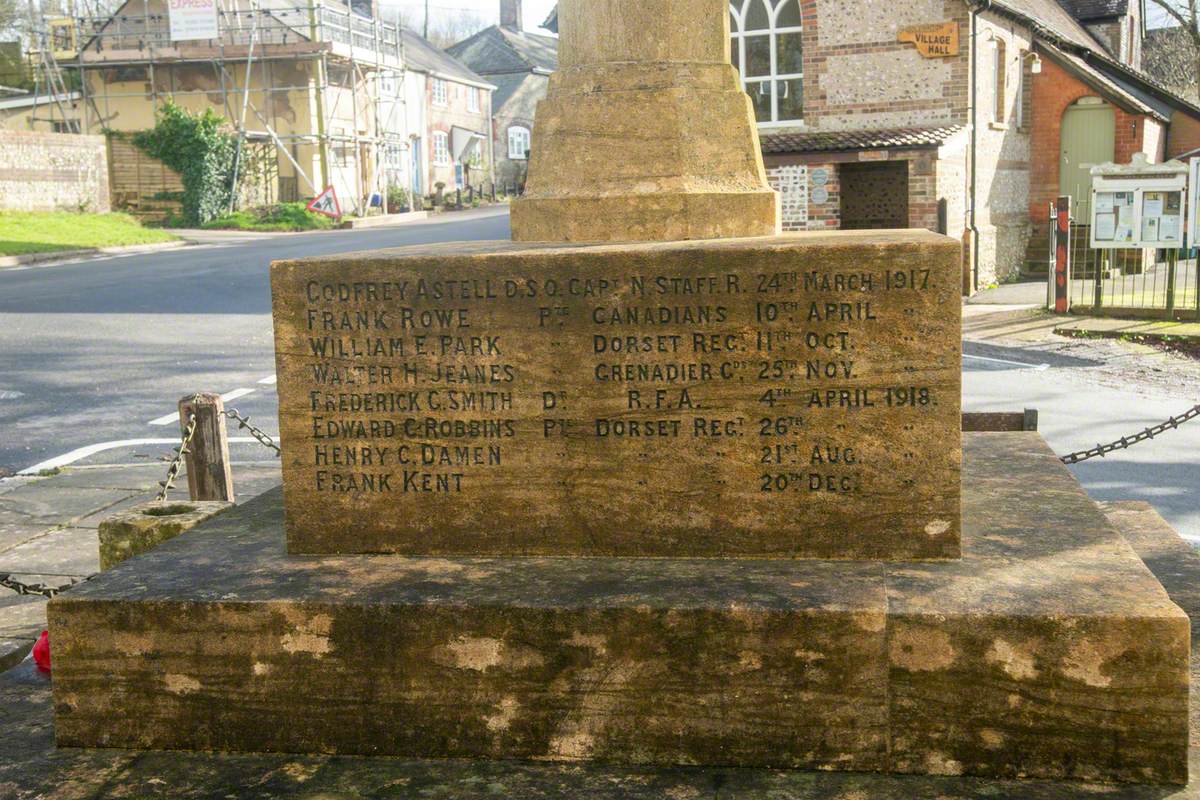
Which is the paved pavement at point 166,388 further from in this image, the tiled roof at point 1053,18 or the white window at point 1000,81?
the tiled roof at point 1053,18

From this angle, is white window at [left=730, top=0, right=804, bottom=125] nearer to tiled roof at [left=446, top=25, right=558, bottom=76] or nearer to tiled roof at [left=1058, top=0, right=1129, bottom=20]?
tiled roof at [left=1058, top=0, right=1129, bottom=20]

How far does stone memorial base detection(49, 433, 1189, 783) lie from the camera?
3471 mm

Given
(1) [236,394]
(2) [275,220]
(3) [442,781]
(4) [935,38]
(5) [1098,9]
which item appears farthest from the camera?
(5) [1098,9]

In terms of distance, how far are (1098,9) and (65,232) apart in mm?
30347

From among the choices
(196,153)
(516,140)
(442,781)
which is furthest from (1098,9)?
(442,781)

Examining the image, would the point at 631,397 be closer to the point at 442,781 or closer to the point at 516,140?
the point at 442,781

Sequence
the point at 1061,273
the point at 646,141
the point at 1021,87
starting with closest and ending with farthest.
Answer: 1. the point at 646,141
2. the point at 1061,273
3. the point at 1021,87

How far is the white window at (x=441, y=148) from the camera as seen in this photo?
57.2 metres

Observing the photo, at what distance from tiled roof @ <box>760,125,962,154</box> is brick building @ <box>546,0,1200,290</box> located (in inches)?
0.9

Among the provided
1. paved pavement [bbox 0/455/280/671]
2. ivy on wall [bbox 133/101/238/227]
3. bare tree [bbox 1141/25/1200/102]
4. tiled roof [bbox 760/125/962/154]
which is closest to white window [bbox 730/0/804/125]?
tiled roof [bbox 760/125/962/154]

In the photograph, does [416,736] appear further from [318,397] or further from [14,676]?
[14,676]

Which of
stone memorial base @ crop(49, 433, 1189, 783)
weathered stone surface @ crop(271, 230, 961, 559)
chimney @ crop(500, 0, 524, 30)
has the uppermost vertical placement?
chimney @ crop(500, 0, 524, 30)

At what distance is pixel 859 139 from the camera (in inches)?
898

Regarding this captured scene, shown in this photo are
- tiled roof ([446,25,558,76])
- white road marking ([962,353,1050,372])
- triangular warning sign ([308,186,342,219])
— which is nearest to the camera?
white road marking ([962,353,1050,372])
